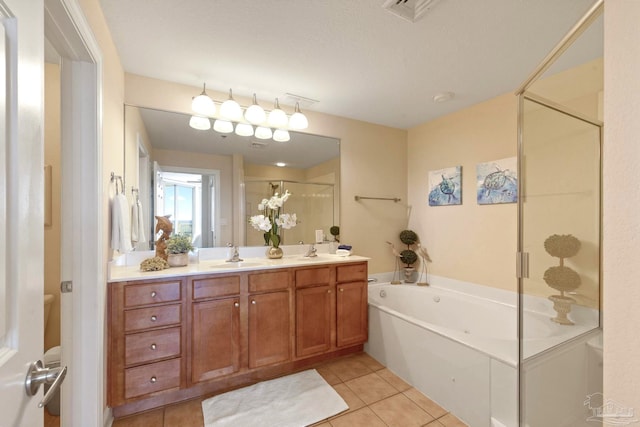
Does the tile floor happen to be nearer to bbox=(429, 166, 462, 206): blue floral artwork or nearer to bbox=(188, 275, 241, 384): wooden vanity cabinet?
bbox=(188, 275, 241, 384): wooden vanity cabinet

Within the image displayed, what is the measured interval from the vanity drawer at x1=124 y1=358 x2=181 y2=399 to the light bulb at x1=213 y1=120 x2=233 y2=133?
185 cm

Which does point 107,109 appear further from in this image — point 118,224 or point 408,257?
point 408,257

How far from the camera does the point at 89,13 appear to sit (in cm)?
126

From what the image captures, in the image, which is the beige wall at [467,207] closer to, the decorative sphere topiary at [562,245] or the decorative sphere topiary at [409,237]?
the decorative sphere topiary at [409,237]

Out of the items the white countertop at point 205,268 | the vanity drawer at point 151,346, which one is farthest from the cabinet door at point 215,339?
the white countertop at point 205,268

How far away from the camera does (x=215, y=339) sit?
6.06ft

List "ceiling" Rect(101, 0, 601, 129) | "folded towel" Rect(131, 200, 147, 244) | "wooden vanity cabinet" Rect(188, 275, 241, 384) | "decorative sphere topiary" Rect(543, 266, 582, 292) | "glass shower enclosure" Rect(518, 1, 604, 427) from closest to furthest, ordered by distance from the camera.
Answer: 1. "glass shower enclosure" Rect(518, 1, 604, 427)
2. "ceiling" Rect(101, 0, 601, 129)
3. "decorative sphere topiary" Rect(543, 266, 582, 292)
4. "wooden vanity cabinet" Rect(188, 275, 241, 384)
5. "folded towel" Rect(131, 200, 147, 244)

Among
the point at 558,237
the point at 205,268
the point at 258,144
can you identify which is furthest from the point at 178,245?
the point at 558,237

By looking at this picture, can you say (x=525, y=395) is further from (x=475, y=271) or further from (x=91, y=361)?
(x=91, y=361)

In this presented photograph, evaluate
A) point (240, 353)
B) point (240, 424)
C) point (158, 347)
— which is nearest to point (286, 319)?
point (240, 353)

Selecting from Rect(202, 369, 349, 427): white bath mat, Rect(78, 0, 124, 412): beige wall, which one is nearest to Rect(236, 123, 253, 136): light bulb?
Rect(78, 0, 124, 412): beige wall

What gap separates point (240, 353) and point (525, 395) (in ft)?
5.77

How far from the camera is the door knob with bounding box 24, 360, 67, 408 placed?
542 mm

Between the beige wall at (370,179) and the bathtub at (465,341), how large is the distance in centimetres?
60
